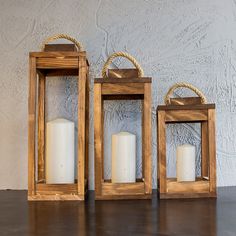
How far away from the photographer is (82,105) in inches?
32.4

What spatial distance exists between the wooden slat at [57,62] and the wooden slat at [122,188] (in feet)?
0.98

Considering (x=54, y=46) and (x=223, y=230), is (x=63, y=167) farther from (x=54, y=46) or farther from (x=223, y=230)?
(x=223, y=230)

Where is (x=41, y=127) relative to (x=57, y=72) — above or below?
below

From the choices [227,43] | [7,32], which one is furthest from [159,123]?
[7,32]

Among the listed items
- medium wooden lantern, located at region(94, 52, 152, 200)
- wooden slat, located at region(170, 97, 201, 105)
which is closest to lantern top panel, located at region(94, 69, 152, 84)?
medium wooden lantern, located at region(94, 52, 152, 200)

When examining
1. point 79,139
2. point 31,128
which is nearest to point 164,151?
point 79,139

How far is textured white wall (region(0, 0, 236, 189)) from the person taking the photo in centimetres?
98

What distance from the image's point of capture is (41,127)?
0.94 m

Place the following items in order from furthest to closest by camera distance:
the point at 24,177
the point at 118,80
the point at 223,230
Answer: the point at 24,177
the point at 118,80
the point at 223,230

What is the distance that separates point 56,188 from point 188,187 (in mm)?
312

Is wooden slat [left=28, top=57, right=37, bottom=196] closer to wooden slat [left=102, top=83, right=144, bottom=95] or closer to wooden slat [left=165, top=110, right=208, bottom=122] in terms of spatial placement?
wooden slat [left=102, top=83, right=144, bottom=95]

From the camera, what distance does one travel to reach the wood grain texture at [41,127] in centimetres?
93

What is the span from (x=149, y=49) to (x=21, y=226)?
621mm

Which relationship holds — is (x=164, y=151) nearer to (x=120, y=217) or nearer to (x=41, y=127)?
→ (x=120, y=217)
